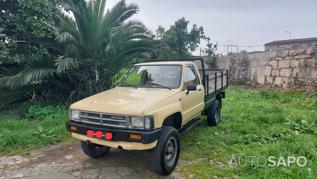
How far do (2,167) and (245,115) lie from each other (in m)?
6.21

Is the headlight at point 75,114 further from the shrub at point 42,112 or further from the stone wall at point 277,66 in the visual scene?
the stone wall at point 277,66

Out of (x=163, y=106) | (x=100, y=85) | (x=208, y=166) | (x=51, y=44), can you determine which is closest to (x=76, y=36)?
(x=51, y=44)

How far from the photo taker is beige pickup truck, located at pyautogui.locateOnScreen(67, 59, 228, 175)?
12.0 feet

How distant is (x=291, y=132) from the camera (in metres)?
5.93

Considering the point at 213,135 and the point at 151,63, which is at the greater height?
the point at 151,63

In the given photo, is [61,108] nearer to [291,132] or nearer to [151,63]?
[151,63]

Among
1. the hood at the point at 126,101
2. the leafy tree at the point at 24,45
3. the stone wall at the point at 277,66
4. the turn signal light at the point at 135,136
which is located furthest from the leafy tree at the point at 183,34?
the turn signal light at the point at 135,136

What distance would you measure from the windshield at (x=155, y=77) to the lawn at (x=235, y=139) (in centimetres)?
144

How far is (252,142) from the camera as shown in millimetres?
5457

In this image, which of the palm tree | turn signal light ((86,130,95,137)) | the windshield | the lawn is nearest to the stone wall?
the lawn

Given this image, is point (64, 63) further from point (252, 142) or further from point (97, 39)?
point (252, 142)

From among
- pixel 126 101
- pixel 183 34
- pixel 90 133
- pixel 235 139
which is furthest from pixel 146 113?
pixel 183 34

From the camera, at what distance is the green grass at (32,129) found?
5441mm

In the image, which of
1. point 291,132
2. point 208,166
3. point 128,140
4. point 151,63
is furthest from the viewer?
point 291,132
